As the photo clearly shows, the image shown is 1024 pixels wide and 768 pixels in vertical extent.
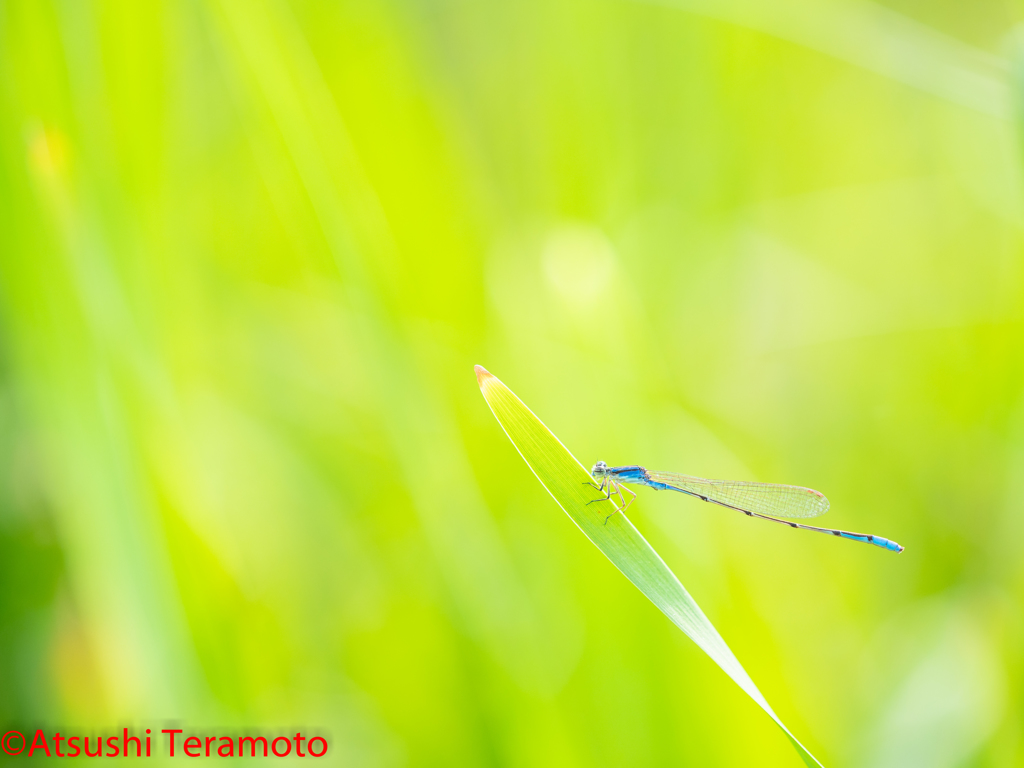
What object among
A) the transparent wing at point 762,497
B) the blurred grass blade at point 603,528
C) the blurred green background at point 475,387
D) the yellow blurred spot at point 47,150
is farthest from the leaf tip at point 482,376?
the transparent wing at point 762,497

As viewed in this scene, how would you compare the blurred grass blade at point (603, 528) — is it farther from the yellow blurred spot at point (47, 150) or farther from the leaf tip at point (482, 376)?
the yellow blurred spot at point (47, 150)

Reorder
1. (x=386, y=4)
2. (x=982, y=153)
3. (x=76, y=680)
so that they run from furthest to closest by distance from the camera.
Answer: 1. (x=982, y=153)
2. (x=386, y=4)
3. (x=76, y=680)

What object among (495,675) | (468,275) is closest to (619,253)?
(468,275)

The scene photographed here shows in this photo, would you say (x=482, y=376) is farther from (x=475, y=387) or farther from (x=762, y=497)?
(x=475, y=387)

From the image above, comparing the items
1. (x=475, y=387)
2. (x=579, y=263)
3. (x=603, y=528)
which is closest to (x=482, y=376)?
(x=603, y=528)

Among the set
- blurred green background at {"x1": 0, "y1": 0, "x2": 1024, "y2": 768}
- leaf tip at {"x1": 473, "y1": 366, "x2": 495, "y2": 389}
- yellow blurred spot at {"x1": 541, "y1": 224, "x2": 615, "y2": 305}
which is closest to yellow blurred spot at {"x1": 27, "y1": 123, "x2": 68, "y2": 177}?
blurred green background at {"x1": 0, "y1": 0, "x2": 1024, "y2": 768}

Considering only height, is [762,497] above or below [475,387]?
below

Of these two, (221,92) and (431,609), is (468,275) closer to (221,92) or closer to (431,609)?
(431,609)

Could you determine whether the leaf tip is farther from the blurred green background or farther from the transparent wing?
the transparent wing
